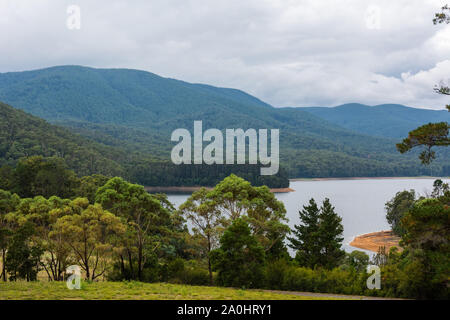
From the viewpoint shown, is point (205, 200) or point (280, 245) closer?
point (205, 200)

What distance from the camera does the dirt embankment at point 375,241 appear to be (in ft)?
148

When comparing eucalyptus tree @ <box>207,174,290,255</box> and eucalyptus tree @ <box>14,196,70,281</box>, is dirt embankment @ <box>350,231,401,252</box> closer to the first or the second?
eucalyptus tree @ <box>207,174,290,255</box>

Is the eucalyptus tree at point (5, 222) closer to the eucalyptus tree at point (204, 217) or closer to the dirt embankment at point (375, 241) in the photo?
the eucalyptus tree at point (204, 217)

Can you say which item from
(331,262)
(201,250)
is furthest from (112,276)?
(331,262)

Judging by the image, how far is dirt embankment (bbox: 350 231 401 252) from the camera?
45106 mm

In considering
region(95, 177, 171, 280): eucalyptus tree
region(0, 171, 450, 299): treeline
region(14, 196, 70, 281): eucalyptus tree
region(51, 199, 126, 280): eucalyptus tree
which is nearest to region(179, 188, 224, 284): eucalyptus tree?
region(0, 171, 450, 299): treeline

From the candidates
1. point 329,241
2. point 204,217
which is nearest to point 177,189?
point 329,241

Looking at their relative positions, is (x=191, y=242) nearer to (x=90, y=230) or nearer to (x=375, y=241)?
(x=90, y=230)

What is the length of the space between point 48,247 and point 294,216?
44.2 m

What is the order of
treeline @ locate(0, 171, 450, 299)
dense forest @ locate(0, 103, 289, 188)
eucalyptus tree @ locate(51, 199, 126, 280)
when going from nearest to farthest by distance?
treeline @ locate(0, 171, 450, 299)
eucalyptus tree @ locate(51, 199, 126, 280)
dense forest @ locate(0, 103, 289, 188)

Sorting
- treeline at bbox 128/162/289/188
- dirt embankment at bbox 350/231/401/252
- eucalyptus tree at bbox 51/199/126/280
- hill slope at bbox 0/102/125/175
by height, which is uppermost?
hill slope at bbox 0/102/125/175
